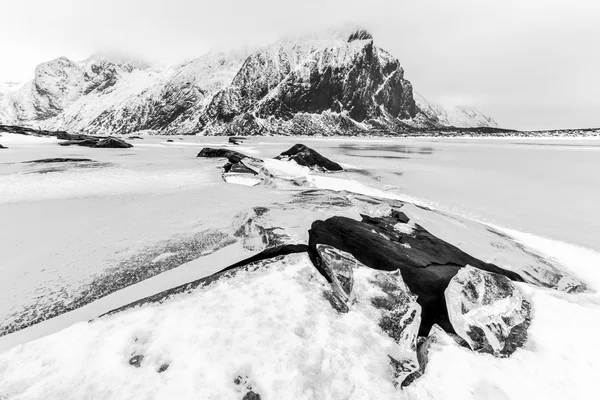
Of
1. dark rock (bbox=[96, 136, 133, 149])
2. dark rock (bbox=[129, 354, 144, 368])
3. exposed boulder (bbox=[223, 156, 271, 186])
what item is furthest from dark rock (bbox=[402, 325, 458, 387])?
dark rock (bbox=[96, 136, 133, 149])

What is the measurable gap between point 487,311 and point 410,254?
1466 mm

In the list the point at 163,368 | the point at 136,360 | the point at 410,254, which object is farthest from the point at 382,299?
the point at 136,360

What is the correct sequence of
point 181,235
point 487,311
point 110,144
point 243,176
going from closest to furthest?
point 487,311, point 181,235, point 243,176, point 110,144

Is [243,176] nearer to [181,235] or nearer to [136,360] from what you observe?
[181,235]

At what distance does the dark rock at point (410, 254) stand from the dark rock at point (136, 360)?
3.27 m

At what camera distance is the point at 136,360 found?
9.78ft

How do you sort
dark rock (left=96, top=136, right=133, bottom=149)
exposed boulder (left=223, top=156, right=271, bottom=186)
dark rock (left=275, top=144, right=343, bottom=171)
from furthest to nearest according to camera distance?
dark rock (left=96, top=136, right=133, bottom=149) < dark rock (left=275, top=144, right=343, bottom=171) < exposed boulder (left=223, top=156, right=271, bottom=186)

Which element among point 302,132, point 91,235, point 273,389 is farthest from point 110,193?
point 302,132

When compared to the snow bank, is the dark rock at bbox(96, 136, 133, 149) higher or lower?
lower

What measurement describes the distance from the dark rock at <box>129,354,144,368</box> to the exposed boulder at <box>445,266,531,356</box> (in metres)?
4.02

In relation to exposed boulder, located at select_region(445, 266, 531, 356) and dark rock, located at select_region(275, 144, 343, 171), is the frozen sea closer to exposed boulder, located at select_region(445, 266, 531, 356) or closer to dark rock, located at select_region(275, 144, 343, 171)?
exposed boulder, located at select_region(445, 266, 531, 356)

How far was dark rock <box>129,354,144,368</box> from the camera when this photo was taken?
292 cm

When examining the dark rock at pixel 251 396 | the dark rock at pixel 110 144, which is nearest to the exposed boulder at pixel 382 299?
the dark rock at pixel 251 396

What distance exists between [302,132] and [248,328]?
190079 millimetres
